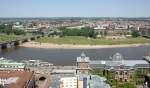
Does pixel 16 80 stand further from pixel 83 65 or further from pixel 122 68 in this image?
pixel 122 68

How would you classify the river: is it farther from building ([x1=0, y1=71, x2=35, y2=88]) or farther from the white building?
the white building

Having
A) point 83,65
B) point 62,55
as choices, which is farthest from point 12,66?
point 62,55

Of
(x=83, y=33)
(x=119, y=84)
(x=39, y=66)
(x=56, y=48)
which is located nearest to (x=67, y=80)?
(x=119, y=84)

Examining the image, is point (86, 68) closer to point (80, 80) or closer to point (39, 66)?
point (39, 66)

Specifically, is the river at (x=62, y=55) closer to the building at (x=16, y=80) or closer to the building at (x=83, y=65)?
the building at (x=83, y=65)

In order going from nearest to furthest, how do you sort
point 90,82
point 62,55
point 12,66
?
point 90,82
point 12,66
point 62,55

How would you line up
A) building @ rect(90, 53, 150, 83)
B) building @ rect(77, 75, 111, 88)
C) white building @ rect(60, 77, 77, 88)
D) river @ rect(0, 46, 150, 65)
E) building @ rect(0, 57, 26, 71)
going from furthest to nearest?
river @ rect(0, 46, 150, 65) → building @ rect(0, 57, 26, 71) → building @ rect(90, 53, 150, 83) → white building @ rect(60, 77, 77, 88) → building @ rect(77, 75, 111, 88)

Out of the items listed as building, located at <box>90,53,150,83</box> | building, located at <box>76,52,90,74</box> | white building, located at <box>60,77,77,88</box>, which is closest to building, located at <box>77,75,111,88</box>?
white building, located at <box>60,77,77,88</box>

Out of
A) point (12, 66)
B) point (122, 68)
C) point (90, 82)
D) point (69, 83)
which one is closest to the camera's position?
point (69, 83)
